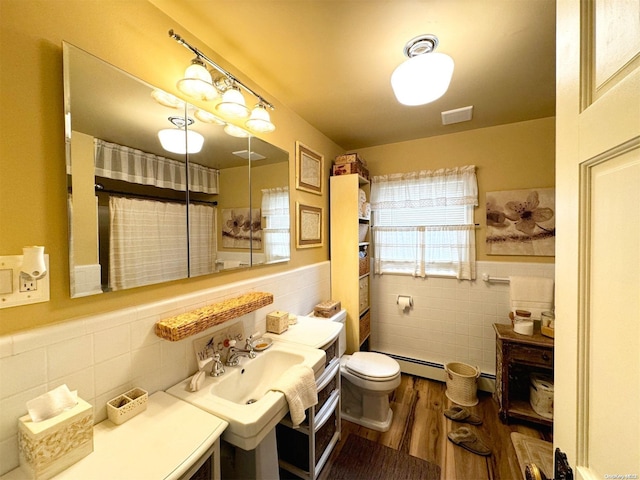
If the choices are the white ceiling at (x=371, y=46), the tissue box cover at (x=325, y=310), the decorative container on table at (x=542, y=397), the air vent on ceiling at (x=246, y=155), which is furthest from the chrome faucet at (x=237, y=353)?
the decorative container on table at (x=542, y=397)

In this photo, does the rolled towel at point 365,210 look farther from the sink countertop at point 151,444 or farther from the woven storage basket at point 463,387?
the sink countertop at point 151,444

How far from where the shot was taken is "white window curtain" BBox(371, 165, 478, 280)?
2.41 metres

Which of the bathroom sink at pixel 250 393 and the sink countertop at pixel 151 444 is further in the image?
the bathroom sink at pixel 250 393

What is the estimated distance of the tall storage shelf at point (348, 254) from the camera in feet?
7.87

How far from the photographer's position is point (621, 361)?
1.33 ft

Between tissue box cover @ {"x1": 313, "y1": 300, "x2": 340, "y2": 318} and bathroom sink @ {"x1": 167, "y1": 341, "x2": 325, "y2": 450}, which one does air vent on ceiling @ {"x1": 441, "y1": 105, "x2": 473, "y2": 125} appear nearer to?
tissue box cover @ {"x1": 313, "y1": 300, "x2": 340, "y2": 318}

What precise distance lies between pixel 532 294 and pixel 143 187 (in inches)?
111

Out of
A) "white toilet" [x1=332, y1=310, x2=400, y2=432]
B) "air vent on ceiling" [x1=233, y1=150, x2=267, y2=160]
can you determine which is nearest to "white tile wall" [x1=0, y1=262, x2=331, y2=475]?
"air vent on ceiling" [x1=233, y1=150, x2=267, y2=160]

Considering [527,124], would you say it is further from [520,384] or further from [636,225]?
[636,225]

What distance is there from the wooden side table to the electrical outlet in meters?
2.64

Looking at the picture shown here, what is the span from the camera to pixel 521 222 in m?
2.23

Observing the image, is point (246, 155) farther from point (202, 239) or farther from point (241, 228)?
point (202, 239)

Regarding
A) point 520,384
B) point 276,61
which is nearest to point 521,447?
point 520,384

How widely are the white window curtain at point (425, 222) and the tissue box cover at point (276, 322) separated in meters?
1.41
